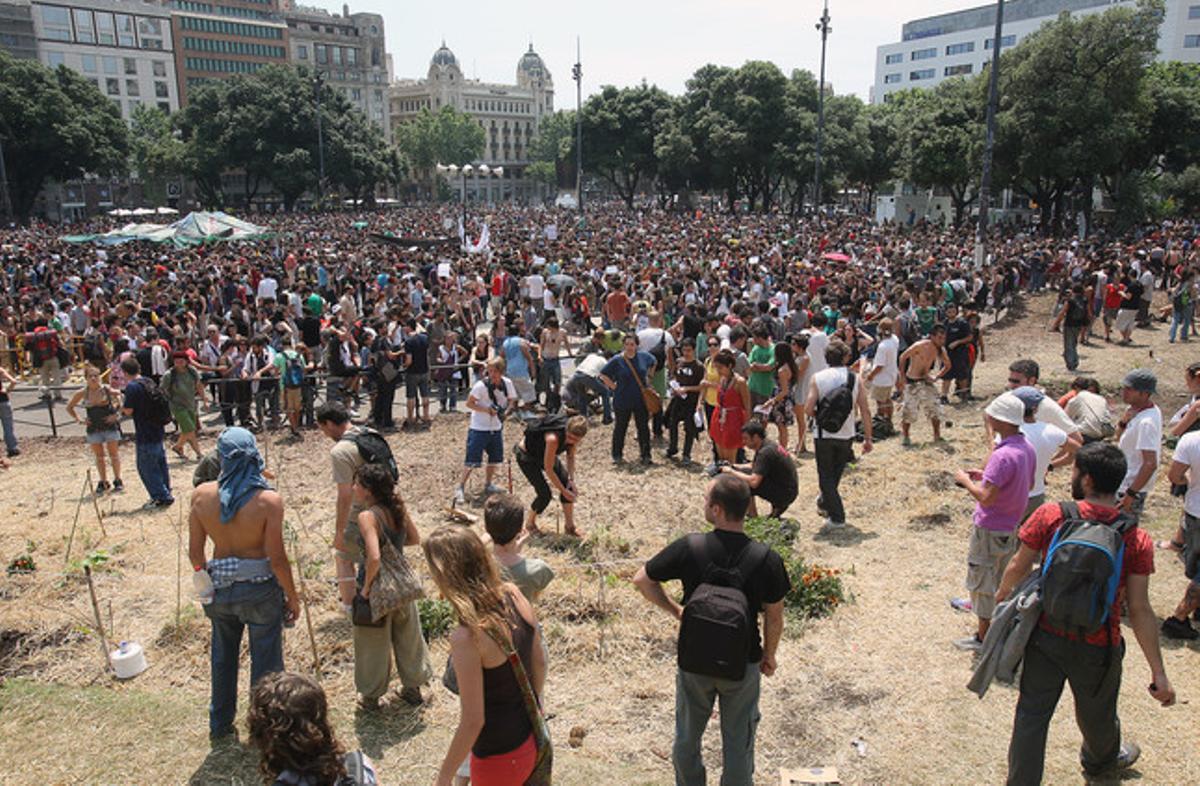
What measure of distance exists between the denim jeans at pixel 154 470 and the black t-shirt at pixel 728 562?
6933 mm

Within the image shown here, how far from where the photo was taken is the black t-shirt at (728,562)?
11.1ft

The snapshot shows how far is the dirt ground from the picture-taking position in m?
4.46

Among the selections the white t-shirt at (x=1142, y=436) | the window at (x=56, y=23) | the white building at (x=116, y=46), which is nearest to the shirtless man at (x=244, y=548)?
the white t-shirt at (x=1142, y=436)

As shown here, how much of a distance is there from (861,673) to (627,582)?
1.99 m

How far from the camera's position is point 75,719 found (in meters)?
4.96

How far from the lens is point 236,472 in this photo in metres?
4.24

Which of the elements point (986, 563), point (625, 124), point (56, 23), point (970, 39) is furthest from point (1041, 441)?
point (56, 23)

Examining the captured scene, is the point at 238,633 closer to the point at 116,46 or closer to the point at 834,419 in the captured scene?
the point at 834,419

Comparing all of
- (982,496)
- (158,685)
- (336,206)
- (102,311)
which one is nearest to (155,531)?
(158,685)

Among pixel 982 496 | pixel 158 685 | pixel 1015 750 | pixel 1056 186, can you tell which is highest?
pixel 1056 186

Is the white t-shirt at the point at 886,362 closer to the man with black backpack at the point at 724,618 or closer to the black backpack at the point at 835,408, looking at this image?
the black backpack at the point at 835,408

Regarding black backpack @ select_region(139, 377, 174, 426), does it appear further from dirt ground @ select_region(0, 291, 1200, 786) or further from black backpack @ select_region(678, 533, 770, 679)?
black backpack @ select_region(678, 533, 770, 679)

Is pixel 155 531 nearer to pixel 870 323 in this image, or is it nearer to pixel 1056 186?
pixel 870 323

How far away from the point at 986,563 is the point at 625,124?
65.4 meters
